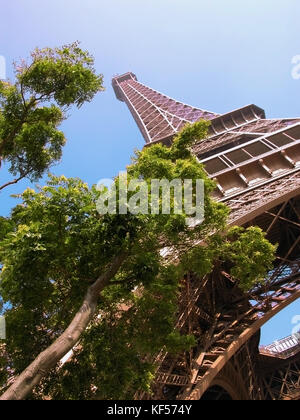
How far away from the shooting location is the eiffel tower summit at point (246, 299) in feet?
42.0

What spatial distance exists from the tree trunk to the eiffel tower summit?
4.37 meters

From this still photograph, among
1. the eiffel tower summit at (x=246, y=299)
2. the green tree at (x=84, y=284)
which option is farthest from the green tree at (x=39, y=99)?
the eiffel tower summit at (x=246, y=299)

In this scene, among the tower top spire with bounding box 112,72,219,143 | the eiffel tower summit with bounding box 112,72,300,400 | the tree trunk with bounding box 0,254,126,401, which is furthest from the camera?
the tower top spire with bounding box 112,72,219,143

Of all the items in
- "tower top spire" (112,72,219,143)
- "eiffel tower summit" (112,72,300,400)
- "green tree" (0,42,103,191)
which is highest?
"tower top spire" (112,72,219,143)

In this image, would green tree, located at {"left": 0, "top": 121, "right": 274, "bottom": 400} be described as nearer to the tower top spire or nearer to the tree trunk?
the tree trunk

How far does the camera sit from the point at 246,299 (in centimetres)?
1755

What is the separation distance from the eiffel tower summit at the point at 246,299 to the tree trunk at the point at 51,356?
14.3 feet

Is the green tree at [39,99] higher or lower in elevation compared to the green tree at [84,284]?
higher

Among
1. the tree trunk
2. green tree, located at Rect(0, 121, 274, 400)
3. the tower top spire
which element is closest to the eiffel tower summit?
green tree, located at Rect(0, 121, 274, 400)

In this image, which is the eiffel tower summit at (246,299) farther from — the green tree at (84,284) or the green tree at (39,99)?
the green tree at (39,99)

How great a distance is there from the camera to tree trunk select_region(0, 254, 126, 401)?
177 inches

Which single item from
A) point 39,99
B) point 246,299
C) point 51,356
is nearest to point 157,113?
point 246,299

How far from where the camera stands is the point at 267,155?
805 inches

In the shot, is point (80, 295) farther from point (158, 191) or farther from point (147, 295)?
point (158, 191)
